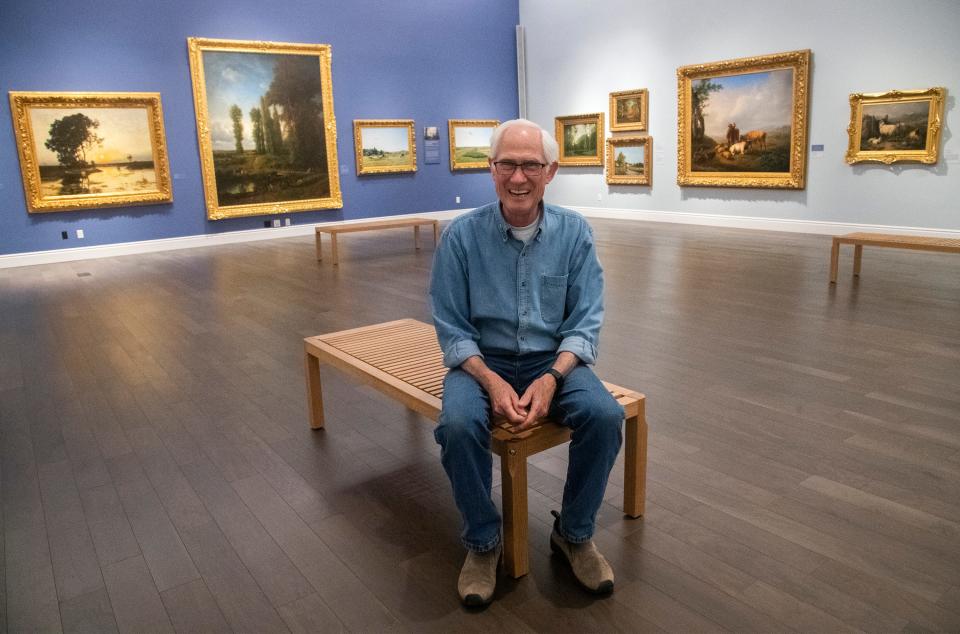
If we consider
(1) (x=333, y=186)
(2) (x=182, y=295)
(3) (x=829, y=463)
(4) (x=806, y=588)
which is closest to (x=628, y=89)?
(1) (x=333, y=186)

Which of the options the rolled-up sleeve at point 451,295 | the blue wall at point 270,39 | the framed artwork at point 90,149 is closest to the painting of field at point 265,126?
the blue wall at point 270,39

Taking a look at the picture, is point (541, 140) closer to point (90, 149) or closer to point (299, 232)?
point (90, 149)

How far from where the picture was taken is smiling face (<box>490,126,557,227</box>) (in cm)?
285

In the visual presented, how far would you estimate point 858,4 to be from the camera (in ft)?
39.7

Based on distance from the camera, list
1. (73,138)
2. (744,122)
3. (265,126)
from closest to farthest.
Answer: (73,138)
(744,122)
(265,126)

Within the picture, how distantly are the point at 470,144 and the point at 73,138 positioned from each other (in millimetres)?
9019

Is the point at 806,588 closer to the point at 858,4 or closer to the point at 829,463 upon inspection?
the point at 829,463

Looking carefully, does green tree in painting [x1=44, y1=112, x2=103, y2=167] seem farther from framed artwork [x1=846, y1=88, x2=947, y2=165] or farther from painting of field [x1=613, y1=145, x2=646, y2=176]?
framed artwork [x1=846, y1=88, x2=947, y2=165]

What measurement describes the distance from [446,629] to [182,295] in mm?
7727

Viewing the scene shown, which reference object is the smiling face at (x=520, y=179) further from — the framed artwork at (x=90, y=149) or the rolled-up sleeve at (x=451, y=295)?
the framed artwork at (x=90, y=149)

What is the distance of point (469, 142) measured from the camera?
60.2 feet

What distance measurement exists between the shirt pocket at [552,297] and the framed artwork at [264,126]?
13.0 metres

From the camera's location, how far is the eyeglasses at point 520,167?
2.87m

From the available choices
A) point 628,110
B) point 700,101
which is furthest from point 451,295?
point 628,110
